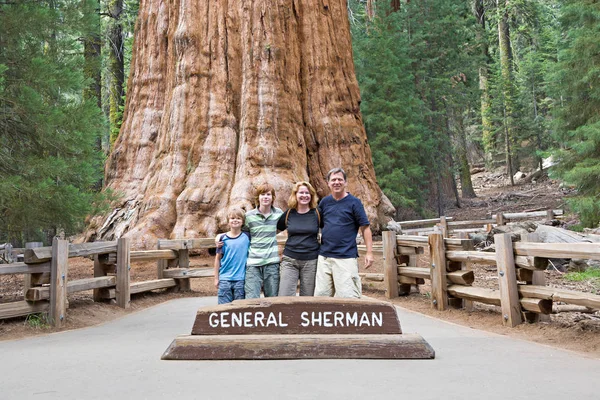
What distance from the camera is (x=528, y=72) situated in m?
41.0

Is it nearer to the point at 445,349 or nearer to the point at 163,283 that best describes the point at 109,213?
the point at 163,283

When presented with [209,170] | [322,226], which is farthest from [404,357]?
[209,170]

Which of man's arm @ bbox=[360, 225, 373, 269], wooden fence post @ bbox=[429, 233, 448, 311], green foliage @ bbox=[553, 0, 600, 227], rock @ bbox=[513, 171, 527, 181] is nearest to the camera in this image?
man's arm @ bbox=[360, 225, 373, 269]

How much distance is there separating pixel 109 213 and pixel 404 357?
1211 cm

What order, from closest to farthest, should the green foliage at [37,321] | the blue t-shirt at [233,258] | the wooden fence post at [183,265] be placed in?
the blue t-shirt at [233,258]
the green foliage at [37,321]
the wooden fence post at [183,265]

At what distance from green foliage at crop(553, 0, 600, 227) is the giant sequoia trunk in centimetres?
624

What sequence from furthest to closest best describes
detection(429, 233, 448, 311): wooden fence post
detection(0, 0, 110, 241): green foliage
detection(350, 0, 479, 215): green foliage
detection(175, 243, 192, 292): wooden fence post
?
detection(350, 0, 479, 215): green foliage
detection(175, 243, 192, 292): wooden fence post
detection(429, 233, 448, 311): wooden fence post
detection(0, 0, 110, 241): green foliage

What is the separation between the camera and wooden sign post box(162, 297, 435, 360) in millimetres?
4984

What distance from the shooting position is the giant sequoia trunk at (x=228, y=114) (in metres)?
14.3

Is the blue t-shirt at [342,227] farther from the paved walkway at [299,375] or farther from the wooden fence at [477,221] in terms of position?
the wooden fence at [477,221]

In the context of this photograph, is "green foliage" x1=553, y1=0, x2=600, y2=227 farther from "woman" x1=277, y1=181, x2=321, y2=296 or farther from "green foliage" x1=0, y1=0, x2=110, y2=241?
"green foliage" x1=0, y1=0, x2=110, y2=241

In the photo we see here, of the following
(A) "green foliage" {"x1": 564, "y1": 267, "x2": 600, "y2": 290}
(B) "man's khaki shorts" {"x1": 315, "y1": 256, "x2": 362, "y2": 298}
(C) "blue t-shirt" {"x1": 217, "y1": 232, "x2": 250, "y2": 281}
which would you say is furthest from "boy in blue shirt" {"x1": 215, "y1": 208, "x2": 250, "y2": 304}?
(A) "green foliage" {"x1": 564, "y1": 267, "x2": 600, "y2": 290}

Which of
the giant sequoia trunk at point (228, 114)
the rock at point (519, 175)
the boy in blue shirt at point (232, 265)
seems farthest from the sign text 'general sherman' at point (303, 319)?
the rock at point (519, 175)

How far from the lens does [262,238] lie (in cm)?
629
